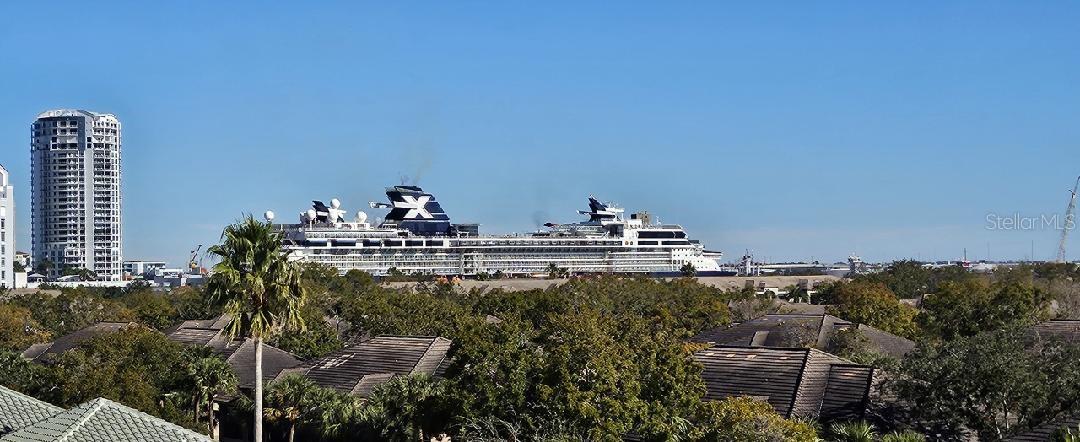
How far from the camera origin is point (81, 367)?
1453 inches

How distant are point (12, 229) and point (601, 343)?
127m

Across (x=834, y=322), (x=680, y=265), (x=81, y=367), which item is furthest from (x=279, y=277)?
(x=680, y=265)

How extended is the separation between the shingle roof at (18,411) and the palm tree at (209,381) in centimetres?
1324

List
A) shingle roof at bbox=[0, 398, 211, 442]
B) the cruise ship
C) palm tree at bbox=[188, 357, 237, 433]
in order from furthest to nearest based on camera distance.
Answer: the cruise ship
palm tree at bbox=[188, 357, 237, 433]
shingle roof at bbox=[0, 398, 211, 442]

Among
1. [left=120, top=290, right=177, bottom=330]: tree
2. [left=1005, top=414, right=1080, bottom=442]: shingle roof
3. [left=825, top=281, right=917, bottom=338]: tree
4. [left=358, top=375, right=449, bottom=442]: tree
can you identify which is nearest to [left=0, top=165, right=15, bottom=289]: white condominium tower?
[left=120, top=290, right=177, bottom=330]: tree

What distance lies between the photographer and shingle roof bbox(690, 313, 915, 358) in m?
48.7

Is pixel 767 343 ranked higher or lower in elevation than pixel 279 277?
lower

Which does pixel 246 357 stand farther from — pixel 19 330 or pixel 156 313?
pixel 156 313

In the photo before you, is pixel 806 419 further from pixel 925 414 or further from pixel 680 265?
pixel 680 265

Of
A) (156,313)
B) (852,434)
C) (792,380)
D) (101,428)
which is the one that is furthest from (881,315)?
(101,428)

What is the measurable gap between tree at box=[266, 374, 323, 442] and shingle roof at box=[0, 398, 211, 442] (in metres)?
15.2

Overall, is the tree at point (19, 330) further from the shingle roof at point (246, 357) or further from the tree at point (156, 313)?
the tree at point (156, 313)

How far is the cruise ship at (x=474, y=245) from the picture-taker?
135625mm

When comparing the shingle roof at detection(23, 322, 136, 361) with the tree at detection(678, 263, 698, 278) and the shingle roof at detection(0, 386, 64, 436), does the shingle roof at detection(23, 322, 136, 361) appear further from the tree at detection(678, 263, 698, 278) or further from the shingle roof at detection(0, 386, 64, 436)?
the tree at detection(678, 263, 698, 278)
